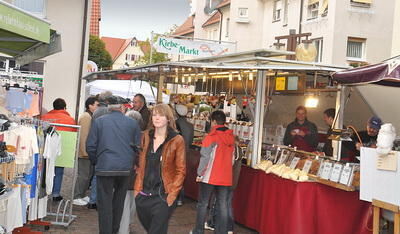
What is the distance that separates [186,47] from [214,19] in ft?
93.2

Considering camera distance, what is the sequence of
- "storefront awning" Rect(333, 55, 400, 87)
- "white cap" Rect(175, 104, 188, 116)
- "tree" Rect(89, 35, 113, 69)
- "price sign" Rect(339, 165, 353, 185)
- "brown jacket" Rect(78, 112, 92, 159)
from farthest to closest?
1. "tree" Rect(89, 35, 113, 69)
2. "white cap" Rect(175, 104, 188, 116)
3. "brown jacket" Rect(78, 112, 92, 159)
4. "price sign" Rect(339, 165, 353, 185)
5. "storefront awning" Rect(333, 55, 400, 87)

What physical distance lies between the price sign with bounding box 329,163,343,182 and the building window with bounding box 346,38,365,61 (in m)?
19.3

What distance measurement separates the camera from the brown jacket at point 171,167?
488 centimetres

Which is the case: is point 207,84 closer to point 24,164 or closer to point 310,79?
point 310,79

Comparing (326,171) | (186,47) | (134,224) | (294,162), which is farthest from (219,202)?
(186,47)

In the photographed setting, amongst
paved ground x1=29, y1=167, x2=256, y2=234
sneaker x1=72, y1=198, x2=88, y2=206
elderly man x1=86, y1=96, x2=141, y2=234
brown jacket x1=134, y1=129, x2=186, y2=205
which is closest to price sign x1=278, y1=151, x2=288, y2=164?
paved ground x1=29, y1=167, x2=256, y2=234

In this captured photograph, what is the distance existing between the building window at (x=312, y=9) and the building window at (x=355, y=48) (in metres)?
2.21

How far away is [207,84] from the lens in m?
13.6

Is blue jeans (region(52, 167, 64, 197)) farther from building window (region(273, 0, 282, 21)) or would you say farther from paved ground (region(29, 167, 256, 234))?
building window (region(273, 0, 282, 21))

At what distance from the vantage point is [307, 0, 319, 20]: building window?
2570 centimetres

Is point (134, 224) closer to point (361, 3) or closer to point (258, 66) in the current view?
point (258, 66)

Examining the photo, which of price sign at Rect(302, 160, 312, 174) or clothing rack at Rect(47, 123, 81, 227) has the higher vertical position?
price sign at Rect(302, 160, 312, 174)

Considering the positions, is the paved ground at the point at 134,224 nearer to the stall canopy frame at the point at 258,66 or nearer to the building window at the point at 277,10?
the stall canopy frame at the point at 258,66

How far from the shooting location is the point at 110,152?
598 cm
